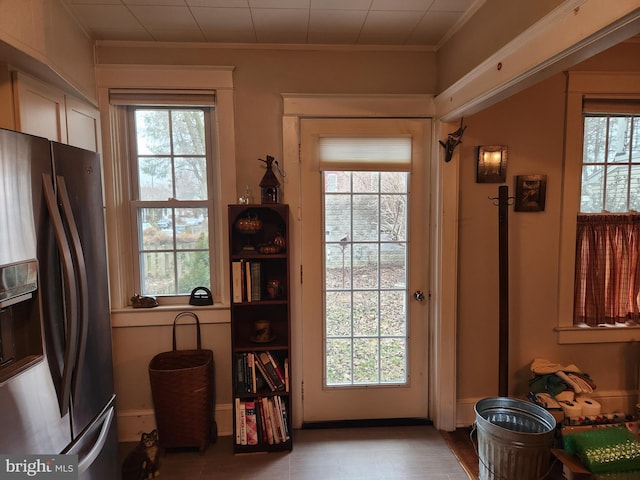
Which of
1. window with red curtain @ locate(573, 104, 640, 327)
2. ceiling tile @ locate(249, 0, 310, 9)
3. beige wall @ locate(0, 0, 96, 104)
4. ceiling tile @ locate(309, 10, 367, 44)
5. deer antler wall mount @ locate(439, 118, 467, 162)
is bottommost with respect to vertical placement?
window with red curtain @ locate(573, 104, 640, 327)

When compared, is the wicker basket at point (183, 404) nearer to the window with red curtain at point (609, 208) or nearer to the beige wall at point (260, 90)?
the beige wall at point (260, 90)

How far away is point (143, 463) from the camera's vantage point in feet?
6.61

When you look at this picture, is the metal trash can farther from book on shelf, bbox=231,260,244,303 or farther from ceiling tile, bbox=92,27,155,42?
ceiling tile, bbox=92,27,155,42

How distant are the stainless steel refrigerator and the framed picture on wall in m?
2.37

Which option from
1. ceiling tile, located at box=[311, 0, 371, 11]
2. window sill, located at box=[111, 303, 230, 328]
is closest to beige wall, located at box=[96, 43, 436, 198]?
ceiling tile, located at box=[311, 0, 371, 11]

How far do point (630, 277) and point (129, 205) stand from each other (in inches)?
129

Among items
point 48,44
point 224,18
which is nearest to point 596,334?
point 224,18

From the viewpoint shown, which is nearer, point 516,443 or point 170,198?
point 516,443

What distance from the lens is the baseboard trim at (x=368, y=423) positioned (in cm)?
247

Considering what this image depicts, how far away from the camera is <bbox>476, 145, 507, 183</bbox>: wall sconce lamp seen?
232cm

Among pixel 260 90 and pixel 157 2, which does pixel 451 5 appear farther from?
pixel 157 2

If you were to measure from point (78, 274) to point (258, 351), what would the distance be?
1.24m

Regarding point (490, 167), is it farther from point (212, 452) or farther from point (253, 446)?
point (212, 452)

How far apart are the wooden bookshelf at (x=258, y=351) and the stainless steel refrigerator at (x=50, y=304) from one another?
0.80 meters
